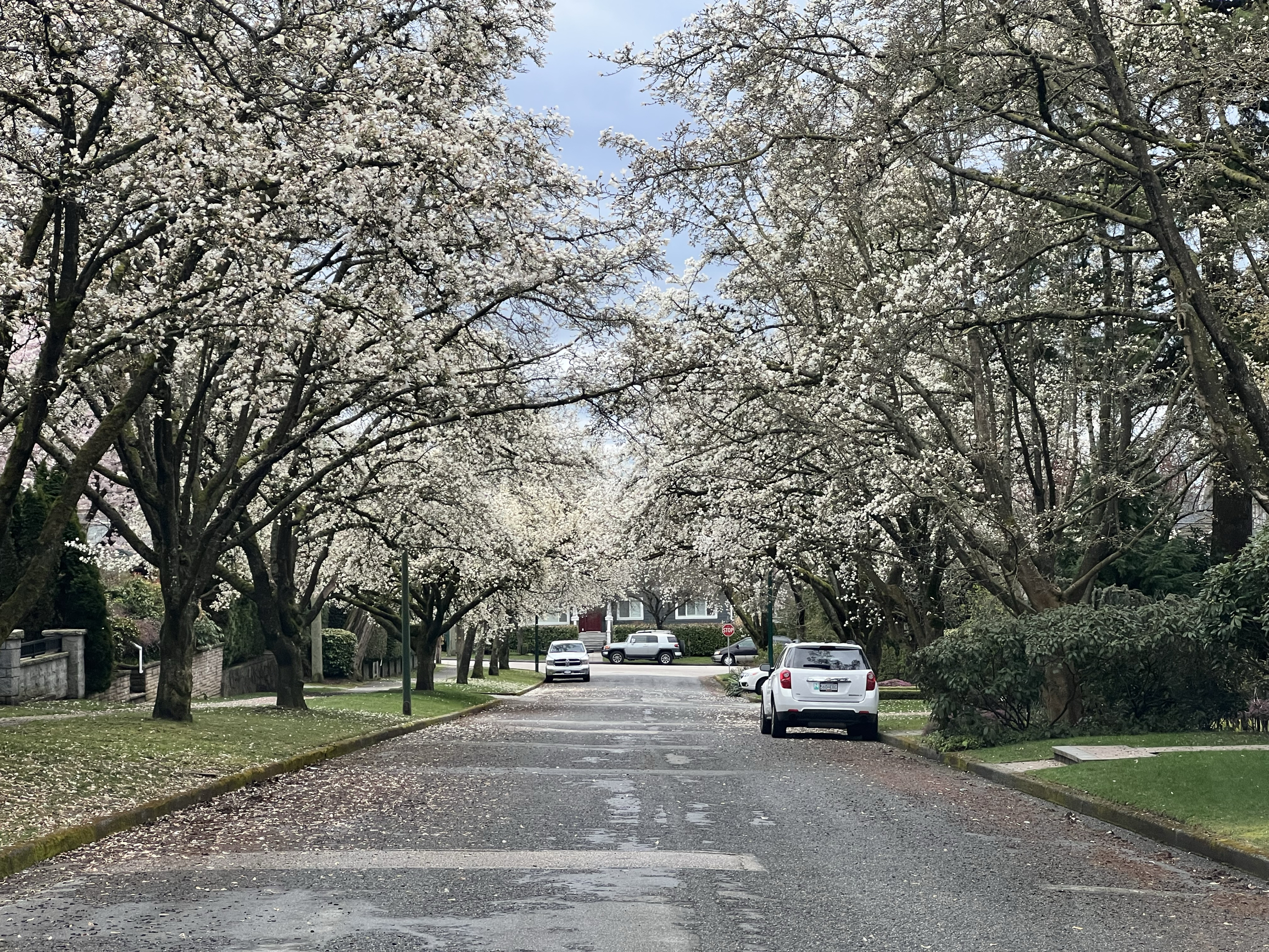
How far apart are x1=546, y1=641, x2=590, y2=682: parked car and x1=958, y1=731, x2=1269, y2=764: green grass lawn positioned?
135 ft

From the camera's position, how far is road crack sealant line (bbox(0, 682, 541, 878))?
955cm

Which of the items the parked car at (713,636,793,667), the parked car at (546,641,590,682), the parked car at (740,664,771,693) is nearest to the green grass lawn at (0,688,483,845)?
the parked car at (740,664,771,693)

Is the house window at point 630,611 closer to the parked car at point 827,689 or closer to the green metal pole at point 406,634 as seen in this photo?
the green metal pole at point 406,634

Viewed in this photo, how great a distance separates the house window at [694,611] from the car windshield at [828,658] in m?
87.3

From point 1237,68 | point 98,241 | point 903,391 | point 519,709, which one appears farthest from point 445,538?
point 1237,68

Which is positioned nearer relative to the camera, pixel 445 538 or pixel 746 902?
pixel 746 902

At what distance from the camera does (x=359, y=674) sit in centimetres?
4869

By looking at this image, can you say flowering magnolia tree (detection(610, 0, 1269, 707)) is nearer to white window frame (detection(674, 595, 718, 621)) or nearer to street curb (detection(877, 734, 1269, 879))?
street curb (detection(877, 734, 1269, 879))

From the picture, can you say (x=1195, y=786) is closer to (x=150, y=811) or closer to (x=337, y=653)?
(x=150, y=811)

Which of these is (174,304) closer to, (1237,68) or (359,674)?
(1237,68)

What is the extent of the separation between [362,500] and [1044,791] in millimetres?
17171

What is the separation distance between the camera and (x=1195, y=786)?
1277 cm

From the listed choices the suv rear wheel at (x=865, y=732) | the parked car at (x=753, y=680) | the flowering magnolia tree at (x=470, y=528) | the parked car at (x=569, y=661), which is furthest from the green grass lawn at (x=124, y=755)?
the parked car at (x=569, y=661)

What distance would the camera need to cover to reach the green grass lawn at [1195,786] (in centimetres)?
1101
